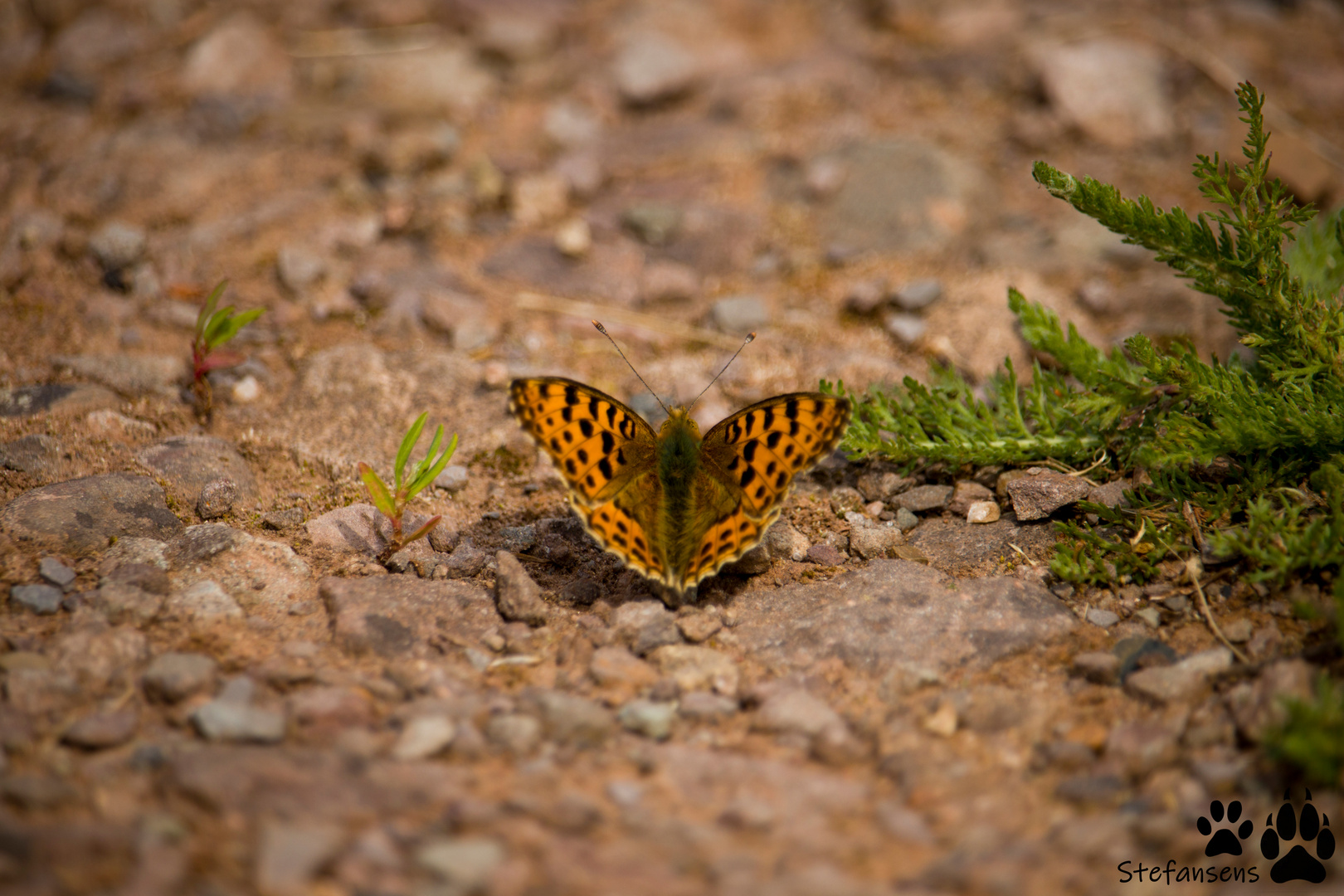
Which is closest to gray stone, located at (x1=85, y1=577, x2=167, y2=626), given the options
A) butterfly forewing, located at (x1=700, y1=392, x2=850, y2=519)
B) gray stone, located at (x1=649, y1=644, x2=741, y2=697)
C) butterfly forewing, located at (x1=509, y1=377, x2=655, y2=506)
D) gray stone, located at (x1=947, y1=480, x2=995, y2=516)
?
butterfly forewing, located at (x1=509, y1=377, x2=655, y2=506)

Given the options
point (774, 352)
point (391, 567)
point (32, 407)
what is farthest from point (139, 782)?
point (774, 352)

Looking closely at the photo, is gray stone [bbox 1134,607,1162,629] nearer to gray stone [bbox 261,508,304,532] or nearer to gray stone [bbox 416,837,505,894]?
gray stone [bbox 416,837,505,894]

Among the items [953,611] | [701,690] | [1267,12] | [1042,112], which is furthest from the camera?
[1267,12]

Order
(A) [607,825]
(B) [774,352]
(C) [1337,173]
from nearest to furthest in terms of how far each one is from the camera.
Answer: (A) [607,825], (B) [774,352], (C) [1337,173]

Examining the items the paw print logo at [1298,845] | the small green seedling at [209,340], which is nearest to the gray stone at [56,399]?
the small green seedling at [209,340]

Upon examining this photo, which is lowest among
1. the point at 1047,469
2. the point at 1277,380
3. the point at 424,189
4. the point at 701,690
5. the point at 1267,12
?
the point at 701,690

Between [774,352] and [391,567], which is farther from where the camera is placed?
[774,352]

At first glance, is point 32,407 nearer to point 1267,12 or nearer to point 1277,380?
point 1277,380

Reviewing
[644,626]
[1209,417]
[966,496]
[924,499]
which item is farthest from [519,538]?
[1209,417]
